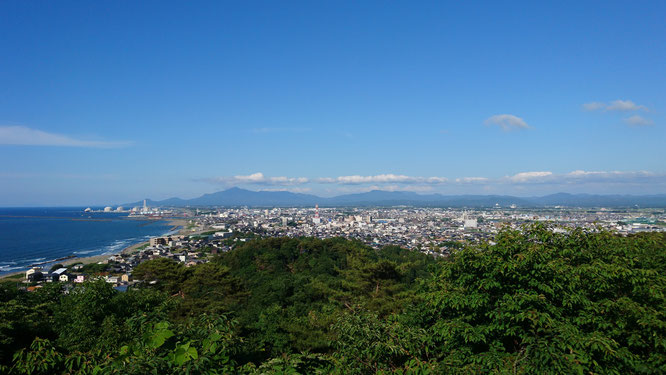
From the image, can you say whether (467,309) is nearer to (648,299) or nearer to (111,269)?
(648,299)

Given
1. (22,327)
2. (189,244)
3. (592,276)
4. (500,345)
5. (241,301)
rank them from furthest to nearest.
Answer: (189,244) → (241,301) → (22,327) → (592,276) → (500,345)

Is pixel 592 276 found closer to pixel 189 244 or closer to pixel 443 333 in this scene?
pixel 443 333

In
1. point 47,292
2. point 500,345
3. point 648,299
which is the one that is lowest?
point 47,292

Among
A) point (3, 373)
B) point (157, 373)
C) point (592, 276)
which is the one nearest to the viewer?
point (157, 373)

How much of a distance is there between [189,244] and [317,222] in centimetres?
2868

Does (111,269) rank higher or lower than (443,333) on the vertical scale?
lower

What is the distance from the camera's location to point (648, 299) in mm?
4500

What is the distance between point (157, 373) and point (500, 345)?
3.56 meters

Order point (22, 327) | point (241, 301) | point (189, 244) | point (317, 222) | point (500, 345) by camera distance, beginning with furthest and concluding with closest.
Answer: point (317, 222)
point (189, 244)
point (241, 301)
point (22, 327)
point (500, 345)

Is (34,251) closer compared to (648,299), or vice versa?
(648,299)

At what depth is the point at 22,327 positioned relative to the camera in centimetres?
563

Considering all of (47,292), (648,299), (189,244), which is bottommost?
(189,244)

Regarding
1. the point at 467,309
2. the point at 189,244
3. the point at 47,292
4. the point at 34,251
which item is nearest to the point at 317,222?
the point at 189,244

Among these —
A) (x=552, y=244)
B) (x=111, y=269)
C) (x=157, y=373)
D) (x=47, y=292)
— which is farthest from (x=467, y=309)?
(x=111, y=269)
